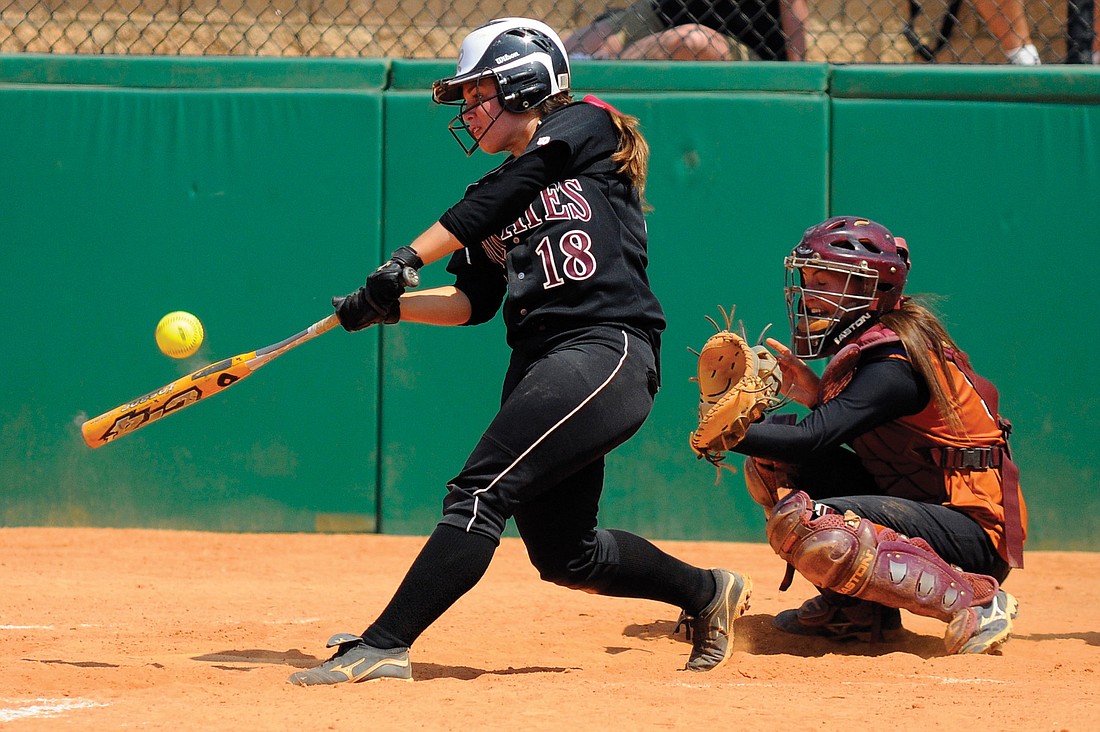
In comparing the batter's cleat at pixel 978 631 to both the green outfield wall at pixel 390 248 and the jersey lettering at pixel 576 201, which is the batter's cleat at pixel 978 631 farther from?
the green outfield wall at pixel 390 248

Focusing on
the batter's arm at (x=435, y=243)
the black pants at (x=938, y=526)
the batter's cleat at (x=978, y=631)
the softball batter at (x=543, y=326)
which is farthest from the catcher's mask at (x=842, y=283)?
the batter's arm at (x=435, y=243)

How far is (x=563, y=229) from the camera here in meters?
3.32

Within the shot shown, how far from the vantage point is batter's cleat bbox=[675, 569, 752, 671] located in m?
3.62

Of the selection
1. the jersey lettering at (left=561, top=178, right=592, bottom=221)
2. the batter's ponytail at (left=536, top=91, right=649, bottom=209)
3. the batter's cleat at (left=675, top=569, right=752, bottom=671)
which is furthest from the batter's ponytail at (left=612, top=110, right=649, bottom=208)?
the batter's cleat at (left=675, top=569, right=752, bottom=671)

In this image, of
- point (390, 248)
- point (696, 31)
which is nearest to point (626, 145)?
point (390, 248)

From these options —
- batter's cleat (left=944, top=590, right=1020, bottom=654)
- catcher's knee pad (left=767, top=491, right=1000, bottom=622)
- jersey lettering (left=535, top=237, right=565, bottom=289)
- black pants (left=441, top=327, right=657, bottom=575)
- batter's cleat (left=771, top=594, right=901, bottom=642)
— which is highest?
jersey lettering (left=535, top=237, right=565, bottom=289)

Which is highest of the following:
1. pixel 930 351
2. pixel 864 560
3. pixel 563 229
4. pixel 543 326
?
pixel 563 229

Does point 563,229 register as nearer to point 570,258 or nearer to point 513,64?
point 570,258

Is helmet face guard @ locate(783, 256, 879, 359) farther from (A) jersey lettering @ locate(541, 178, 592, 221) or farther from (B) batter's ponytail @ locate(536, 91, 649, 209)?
(A) jersey lettering @ locate(541, 178, 592, 221)

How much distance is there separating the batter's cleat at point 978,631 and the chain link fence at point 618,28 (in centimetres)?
333

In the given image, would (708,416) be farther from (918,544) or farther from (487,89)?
(487,89)

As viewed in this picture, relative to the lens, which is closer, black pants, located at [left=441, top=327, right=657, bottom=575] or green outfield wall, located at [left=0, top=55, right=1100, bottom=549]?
black pants, located at [left=441, top=327, right=657, bottom=575]

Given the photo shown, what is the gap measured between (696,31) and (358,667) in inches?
164

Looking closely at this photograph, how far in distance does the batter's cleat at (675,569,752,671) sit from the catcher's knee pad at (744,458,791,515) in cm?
48
